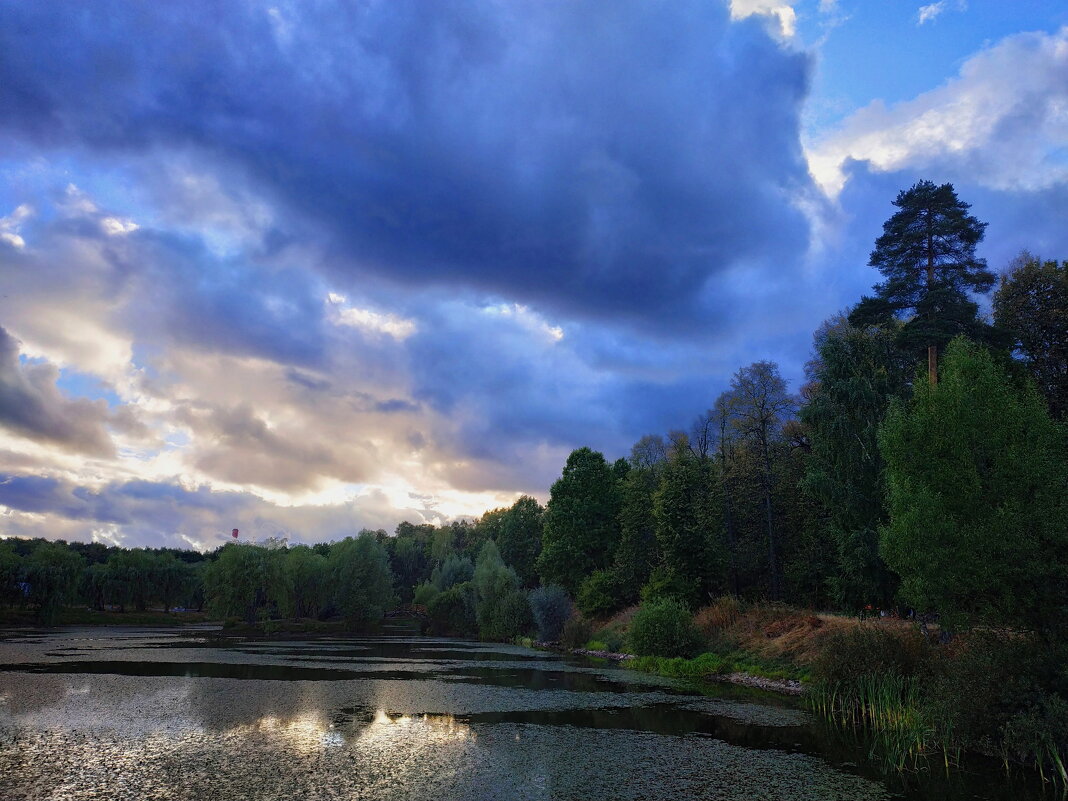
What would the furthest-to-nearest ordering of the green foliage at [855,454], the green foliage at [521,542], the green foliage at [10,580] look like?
the green foliage at [521,542]
the green foliage at [10,580]
the green foliage at [855,454]

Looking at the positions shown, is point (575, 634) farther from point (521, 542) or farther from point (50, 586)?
point (50, 586)

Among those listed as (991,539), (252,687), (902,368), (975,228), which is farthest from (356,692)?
(975,228)

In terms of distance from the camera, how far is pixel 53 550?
308 ft

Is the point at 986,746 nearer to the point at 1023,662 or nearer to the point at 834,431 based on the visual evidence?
the point at 1023,662

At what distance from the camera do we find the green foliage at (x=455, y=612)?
8714 cm

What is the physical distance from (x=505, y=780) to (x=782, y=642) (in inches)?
1074

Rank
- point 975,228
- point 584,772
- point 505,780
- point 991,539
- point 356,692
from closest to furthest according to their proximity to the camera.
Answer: point 505,780 < point 584,772 < point 991,539 < point 356,692 < point 975,228

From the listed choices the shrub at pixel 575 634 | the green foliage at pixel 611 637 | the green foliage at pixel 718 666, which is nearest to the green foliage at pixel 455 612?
the shrub at pixel 575 634

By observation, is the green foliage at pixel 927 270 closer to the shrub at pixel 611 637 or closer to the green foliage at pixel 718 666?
the green foliage at pixel 718 666

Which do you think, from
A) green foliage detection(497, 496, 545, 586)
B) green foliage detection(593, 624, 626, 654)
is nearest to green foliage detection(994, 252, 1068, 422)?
green foliage detection(593, 624, 626, 654)

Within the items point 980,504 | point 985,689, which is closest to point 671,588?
point 980,504

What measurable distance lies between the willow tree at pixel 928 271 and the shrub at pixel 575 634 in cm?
3659

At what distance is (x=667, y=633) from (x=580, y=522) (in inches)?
1336

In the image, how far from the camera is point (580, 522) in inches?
3059
